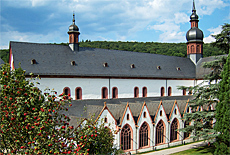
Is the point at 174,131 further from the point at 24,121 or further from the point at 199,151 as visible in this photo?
the point at 24,121

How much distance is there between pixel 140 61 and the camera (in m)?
35.2

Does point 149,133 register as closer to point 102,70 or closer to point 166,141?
point 166,141

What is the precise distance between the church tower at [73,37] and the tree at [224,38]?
1900 cm

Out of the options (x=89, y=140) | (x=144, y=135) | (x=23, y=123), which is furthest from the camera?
(x=144, y=135)

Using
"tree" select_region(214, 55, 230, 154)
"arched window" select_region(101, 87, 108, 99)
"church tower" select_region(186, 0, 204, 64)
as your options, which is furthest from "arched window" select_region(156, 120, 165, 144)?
"church tower" select_region(186, 0, 204, 64)

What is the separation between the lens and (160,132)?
93.6 ft

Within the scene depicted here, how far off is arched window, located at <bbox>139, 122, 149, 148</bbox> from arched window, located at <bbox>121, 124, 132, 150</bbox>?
178 centimetres

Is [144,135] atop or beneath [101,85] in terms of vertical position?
beneath

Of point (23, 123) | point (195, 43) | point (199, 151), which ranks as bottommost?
point (199, 151)

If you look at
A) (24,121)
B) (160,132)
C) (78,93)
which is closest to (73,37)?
(78,93)

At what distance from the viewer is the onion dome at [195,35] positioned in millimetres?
44062

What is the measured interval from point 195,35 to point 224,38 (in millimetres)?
21929

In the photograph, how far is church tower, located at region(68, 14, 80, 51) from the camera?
31328 millimetres

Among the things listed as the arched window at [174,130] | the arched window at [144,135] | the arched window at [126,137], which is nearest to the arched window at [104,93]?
the arched window at [126,137]
